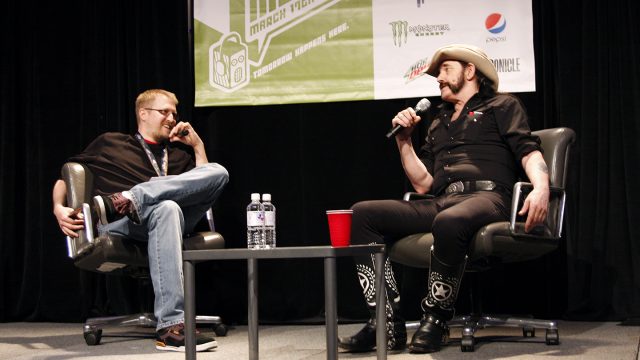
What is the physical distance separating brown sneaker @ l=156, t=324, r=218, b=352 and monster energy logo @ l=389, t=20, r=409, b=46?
5.79ft

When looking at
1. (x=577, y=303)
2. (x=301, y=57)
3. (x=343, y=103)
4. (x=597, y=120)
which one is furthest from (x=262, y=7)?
(x=577, y=303)

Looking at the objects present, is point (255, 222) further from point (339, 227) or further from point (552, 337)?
point (552, 337)

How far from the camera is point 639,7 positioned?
362 cm

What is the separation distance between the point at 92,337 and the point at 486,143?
1.80m

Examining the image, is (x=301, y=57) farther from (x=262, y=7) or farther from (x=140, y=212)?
(x=140, y=212)

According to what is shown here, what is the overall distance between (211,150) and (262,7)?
2.57 feet

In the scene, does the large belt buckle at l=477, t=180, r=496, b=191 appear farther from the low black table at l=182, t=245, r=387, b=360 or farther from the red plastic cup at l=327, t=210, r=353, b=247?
the red plastic cup at l=327, t=210, r=353, b=247

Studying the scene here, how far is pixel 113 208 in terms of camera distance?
9.75ft

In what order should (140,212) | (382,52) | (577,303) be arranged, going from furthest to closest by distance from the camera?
(382,52)
(577,303)
(140,212)

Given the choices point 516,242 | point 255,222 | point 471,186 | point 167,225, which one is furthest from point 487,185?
point 167,225

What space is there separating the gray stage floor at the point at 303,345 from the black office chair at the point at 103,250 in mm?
86

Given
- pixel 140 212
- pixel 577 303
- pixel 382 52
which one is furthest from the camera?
pixel 382 52

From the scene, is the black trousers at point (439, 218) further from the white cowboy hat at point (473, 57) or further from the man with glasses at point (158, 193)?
the man with glasses at point (158, 193)

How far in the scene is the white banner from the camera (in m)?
3.77
